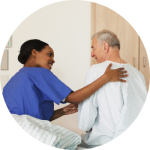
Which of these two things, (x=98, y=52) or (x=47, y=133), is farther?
(x=98, y=52)

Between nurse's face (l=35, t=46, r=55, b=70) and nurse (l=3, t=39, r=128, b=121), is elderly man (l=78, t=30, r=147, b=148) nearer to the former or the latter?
nurse (l=3, t=39, r=128, b=121)

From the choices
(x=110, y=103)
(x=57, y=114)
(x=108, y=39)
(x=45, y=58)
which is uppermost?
(x=108, y=39)

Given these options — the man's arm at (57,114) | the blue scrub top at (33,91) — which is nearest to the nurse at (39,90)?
the blue scrub top at (33,91)

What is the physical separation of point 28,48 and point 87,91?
41cm

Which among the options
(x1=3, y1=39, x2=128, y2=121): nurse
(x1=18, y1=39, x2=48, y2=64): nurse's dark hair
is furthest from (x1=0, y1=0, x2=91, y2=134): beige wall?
(x1=3, y1=39, x2=128, y2=121): nurse

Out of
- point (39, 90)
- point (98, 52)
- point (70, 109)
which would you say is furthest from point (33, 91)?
point (98, 52)

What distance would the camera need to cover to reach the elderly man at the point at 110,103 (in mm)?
760

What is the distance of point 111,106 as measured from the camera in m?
0.76

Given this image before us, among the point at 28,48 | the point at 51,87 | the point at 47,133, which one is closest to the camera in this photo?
the point at 47,133

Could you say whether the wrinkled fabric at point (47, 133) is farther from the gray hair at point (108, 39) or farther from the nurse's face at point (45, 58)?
the gray hair at point (108, 39)

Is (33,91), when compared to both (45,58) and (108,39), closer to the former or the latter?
(45,58)

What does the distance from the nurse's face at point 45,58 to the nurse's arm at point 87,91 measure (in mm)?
222

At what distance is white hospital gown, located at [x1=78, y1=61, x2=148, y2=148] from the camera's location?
0.76 metres

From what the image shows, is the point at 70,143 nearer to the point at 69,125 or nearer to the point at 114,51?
the point at 69,125
